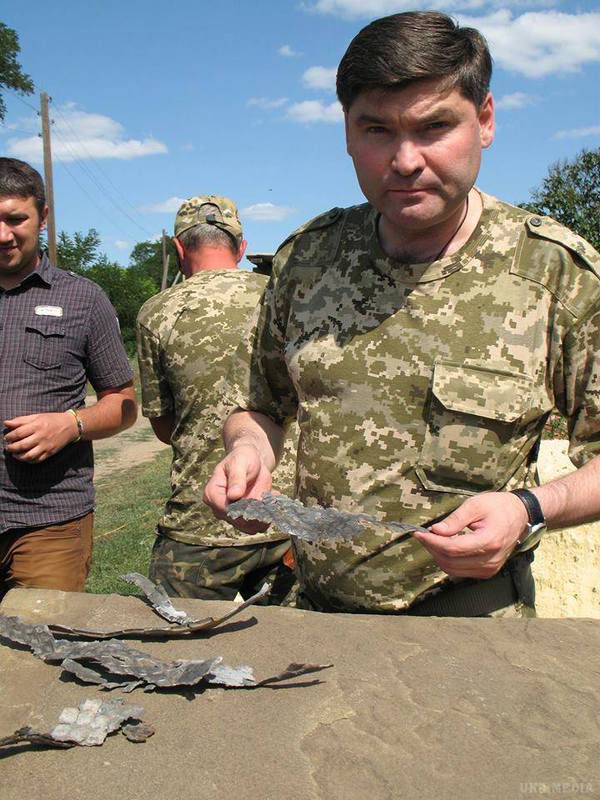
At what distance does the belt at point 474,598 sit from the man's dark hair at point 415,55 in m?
1.17

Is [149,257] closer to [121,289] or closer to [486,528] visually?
[121,289]

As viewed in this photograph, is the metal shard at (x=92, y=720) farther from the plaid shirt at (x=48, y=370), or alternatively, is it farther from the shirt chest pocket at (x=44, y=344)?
the shirt chest pocket at (x=44, y=344)

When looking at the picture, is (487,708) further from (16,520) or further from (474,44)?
(16,520)

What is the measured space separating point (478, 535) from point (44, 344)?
7.55ft

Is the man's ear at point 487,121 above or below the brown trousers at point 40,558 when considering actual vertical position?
above

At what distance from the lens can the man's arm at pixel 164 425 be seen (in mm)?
3877

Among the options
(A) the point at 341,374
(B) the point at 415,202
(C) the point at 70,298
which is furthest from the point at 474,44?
(C) the point at 70,298

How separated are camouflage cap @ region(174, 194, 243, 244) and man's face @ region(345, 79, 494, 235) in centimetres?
187

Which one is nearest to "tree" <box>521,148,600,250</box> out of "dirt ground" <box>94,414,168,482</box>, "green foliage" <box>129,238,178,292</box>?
"dirt ground" <box>94,414,168,482</box>

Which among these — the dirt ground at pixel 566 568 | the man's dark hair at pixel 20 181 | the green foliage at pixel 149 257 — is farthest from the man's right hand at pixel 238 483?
the green foliage at pixel 149 257

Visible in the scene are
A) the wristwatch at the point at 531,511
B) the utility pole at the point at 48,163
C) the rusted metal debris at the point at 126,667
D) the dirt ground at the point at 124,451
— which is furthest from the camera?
the utility pole at the point at 48,163

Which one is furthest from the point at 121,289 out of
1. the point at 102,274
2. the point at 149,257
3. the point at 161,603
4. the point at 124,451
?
the point at 149,257

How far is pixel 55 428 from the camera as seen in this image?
3361 millimetres

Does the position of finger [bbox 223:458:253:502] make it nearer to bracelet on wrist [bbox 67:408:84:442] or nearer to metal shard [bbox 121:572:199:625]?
metal shard [bbox 121:572:199:625]
